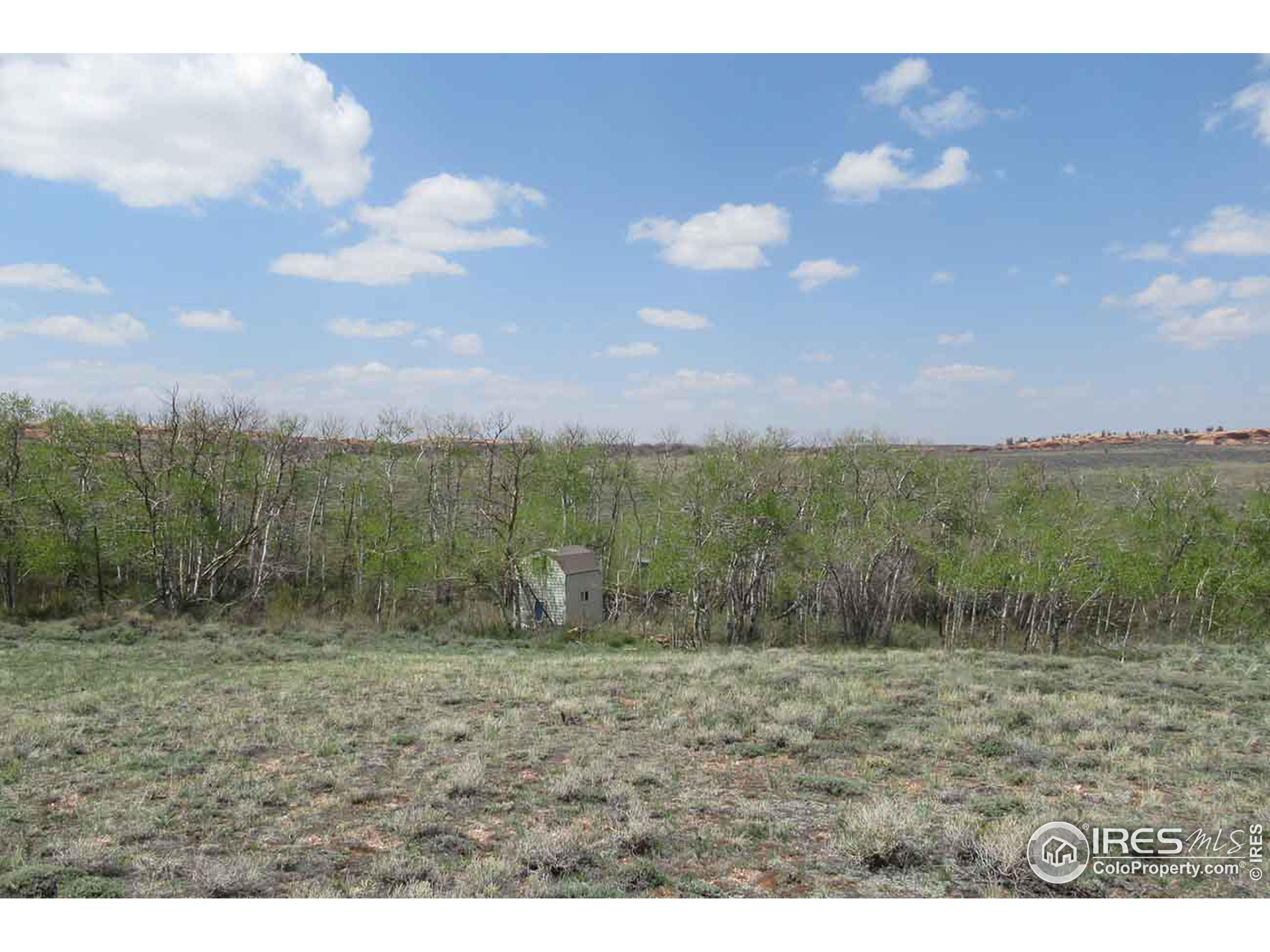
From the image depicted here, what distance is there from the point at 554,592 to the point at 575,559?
187 centimetres

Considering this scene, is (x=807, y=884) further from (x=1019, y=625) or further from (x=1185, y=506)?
(x=1185, y=506)

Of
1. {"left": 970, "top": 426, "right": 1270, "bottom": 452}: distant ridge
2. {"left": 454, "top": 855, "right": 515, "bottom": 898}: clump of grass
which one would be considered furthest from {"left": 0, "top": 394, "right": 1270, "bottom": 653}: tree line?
{"left": 970, "top": 426, "right": 1270, "bottom": 452}: distant ridge

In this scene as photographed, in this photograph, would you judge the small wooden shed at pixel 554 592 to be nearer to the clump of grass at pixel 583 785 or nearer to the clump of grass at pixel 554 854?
the clump of grass at pixel 583 785

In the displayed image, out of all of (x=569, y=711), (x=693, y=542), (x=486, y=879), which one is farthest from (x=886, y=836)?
(x=693, y=542)

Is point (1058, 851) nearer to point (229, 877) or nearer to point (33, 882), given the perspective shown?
point (229, 877)

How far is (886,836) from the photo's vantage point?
653 centimetres

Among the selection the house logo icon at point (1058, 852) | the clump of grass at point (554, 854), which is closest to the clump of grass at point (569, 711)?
the clump of grass at point (554, 854)

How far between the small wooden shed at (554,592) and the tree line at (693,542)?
0.65m

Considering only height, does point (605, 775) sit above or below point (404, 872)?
below

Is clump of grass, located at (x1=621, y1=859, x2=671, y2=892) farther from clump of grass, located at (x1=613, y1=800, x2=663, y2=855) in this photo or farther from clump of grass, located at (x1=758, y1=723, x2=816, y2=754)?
clump of grass, located at (x1=758, y1=723, x2=816, y2=754)

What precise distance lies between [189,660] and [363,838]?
47.3 feet

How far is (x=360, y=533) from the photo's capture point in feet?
127

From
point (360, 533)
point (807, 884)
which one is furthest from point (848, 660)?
point (360, 533)

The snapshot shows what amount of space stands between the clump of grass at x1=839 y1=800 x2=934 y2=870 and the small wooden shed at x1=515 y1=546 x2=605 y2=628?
2560 cm
